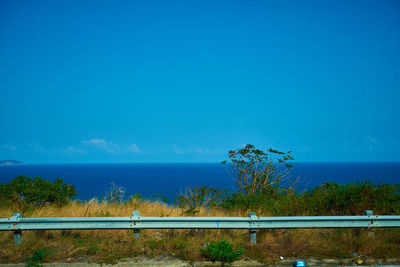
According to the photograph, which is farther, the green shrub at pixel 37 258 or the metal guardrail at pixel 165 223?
the metal guardrail at pixel 165 223

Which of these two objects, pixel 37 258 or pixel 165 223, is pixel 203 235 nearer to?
pixel 165 223

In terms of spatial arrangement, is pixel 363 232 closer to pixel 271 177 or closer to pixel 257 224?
pixel 257 224

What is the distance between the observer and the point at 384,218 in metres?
6.00

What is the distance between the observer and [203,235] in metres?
6.30

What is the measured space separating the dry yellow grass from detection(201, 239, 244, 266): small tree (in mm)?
193

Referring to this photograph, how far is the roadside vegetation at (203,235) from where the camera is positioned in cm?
546

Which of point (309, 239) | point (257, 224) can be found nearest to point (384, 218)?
point (309, 239)

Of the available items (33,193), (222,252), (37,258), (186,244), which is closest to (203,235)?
(186,244)

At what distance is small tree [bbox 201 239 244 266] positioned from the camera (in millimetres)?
5207

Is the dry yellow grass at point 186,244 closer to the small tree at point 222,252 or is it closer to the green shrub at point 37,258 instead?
the green shrub at point 37,258

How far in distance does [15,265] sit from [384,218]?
22.5 ft

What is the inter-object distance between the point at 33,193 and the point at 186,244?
5.92m

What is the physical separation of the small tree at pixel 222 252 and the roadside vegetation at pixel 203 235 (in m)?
0.02

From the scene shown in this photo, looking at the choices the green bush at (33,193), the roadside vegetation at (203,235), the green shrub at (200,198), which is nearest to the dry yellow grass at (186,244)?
the roadside vegetation at (203,235)
